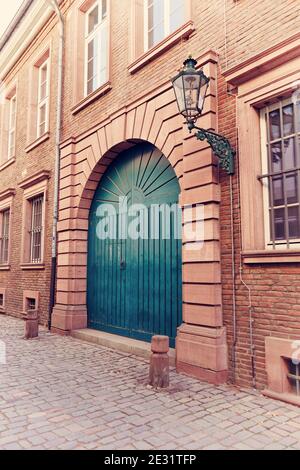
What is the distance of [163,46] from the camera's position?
21.6ft

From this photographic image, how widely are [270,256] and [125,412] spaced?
2462 mm

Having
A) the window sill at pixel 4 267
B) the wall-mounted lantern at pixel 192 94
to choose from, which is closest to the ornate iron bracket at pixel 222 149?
the wall-mounted lantern at pixel 192 94

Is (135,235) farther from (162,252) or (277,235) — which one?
(277,235)

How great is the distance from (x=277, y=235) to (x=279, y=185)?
65 centimetres

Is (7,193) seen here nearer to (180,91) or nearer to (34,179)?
(34,179)

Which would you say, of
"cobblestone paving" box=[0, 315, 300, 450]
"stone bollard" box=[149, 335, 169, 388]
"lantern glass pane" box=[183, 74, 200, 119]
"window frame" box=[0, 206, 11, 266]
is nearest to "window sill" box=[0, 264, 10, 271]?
"window frame" box=[0, 206, 11, 266]

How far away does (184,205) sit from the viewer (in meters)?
5.82

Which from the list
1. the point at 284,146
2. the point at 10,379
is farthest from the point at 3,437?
the point at 284,146

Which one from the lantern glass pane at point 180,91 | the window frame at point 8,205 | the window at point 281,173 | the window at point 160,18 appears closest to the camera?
the window at point 281,173

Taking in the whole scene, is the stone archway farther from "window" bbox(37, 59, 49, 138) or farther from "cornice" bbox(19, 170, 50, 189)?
"window" bbox(37, 59, 49, 138)

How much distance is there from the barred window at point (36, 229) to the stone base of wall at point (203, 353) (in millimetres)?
6647

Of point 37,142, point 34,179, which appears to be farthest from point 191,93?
point 37,142

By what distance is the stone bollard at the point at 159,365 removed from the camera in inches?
188

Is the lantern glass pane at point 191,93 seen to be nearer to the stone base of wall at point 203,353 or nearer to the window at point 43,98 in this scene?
the stone base of wall at point 203,353
